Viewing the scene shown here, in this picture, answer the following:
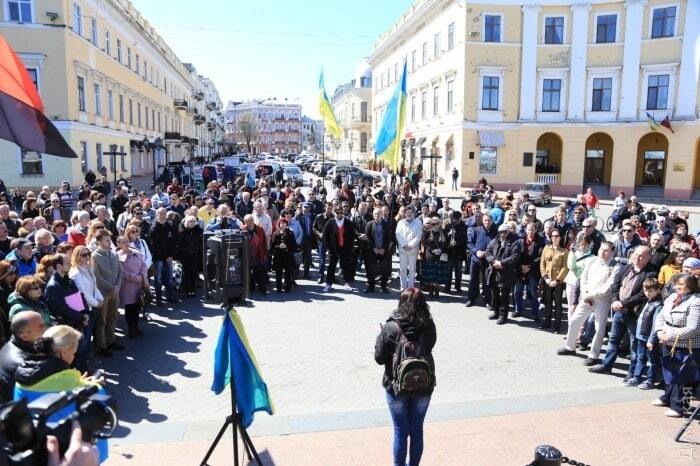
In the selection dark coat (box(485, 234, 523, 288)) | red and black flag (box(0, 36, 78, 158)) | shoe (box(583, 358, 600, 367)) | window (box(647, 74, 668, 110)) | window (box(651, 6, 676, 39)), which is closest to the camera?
red and black flag (box(0, 36, 78, 158))

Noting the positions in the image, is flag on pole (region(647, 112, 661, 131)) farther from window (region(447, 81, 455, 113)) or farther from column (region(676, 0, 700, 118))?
window (region(447, 81, 455, 113))

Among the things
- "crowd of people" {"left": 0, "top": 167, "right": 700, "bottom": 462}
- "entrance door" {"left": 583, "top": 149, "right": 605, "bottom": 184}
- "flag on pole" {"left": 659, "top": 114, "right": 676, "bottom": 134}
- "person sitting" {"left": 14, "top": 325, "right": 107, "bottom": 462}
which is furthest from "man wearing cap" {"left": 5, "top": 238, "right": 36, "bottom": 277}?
"entrance door" {"left": 583, "top": 149, "right": 605, "bottom": 184}

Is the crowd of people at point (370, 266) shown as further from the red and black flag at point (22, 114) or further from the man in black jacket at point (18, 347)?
the red and black flag at point (22, 114)

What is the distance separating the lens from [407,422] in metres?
4.66

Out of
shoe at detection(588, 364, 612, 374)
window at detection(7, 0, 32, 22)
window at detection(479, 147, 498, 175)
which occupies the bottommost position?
shoe at detection(588, 364, 612, 374)

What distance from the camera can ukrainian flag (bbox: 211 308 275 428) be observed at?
17.0 ft

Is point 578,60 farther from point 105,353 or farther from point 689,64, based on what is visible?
point 105,353

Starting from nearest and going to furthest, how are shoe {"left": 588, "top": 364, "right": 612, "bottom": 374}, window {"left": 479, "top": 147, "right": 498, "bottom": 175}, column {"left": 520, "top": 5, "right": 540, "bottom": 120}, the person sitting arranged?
1. the person sitting
2. shoe {"left": 588, "top": 364, "right": 612, "bottom": 374}
3. column {"left": 520, "top": 5, "right": 540, "bottom": 120}
4. window {"left": 479, "top": 147, "right": 498, "bottom": 175}

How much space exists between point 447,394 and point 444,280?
16.7ft

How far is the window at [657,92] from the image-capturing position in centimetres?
3347

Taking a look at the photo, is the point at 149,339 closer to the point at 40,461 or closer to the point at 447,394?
the point at 447,394

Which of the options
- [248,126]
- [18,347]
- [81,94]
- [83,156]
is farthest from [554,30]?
[248,126]

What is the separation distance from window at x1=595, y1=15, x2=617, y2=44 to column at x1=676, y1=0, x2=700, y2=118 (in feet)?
12.6

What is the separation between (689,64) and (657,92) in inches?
86.7
